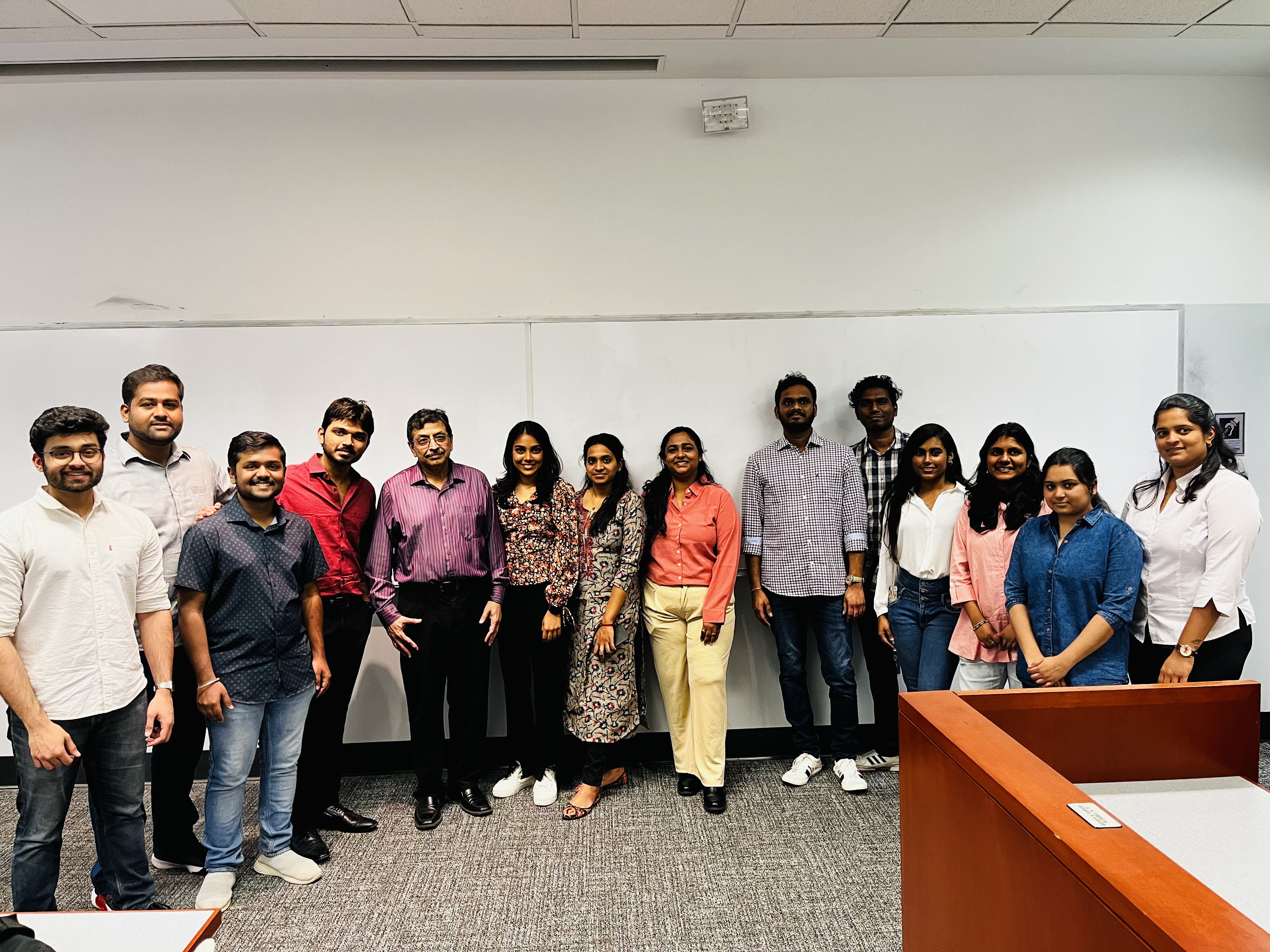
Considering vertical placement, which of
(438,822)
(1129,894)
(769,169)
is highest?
(769,169)

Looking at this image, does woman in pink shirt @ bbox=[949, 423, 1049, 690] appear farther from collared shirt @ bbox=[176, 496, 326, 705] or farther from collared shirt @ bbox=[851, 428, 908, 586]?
collared shirt @ bbox=[176, 496, 326, 705]

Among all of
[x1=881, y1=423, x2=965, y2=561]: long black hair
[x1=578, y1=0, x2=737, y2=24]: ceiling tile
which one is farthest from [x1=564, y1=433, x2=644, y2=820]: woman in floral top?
[x1=578, y1=0, x2=737, y2=24]: ceiling tile

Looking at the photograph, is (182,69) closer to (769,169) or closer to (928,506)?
(769,169)

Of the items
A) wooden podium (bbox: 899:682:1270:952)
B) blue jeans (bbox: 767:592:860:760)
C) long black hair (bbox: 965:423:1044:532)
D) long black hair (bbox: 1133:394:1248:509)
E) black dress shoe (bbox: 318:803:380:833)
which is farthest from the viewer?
blue jeans (bbox: 767:592:860:760)

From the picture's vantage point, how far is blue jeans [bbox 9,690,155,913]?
1.98m

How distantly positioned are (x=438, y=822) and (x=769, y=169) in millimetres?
3112

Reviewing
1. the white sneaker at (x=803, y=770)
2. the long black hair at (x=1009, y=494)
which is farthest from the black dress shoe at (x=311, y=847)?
the long black hair at (x=1009, y=494)

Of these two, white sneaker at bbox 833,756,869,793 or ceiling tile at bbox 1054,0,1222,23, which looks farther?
white sneaker at bbox 833,756,869,793

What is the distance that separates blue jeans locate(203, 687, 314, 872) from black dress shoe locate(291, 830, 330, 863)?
7 centimetres

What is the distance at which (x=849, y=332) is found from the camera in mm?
3449

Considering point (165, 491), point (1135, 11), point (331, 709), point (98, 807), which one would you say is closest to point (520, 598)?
point (331, 709)

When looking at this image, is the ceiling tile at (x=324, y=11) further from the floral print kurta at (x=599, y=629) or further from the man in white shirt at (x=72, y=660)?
the floral print kurta at (x=599, y=629)

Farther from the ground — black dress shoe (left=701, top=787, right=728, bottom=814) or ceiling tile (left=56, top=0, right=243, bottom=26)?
ceiling tile (left=56, top=0, right=243, bottom=26)

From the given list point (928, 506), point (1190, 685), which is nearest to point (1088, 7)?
point (928, 506)
